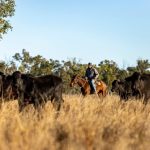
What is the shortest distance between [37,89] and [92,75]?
12.3 metres

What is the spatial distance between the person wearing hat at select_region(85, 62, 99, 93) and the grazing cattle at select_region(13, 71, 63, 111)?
1077 centimetres

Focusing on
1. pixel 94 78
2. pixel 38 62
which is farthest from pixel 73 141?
pixel 38 62

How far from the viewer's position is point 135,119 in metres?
9.26

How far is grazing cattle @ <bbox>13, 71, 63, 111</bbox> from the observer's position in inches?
531

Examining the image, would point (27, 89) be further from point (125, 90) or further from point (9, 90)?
point (125, 90)

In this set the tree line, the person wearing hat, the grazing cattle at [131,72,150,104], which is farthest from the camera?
the tree line

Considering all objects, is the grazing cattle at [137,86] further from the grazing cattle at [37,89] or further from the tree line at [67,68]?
the tree line at [67,68]

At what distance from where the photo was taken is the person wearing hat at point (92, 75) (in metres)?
25.7

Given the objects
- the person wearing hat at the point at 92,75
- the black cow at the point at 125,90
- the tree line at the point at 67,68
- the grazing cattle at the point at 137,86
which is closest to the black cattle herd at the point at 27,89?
the black cow at the point at 125,90

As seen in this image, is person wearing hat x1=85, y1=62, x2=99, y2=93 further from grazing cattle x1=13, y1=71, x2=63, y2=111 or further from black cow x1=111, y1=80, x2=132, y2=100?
grazing cattle x1=13, y1=71, x2=63, y2=111

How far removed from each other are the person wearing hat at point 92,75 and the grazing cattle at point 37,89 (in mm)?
10773

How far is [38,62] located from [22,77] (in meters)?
62.8

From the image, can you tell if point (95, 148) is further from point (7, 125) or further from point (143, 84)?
point (143, 84)

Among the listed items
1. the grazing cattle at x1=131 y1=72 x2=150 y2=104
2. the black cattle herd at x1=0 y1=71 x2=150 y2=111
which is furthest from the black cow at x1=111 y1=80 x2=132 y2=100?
the black cattle herd at x1=0 y1=71 x2=150 y2=111
